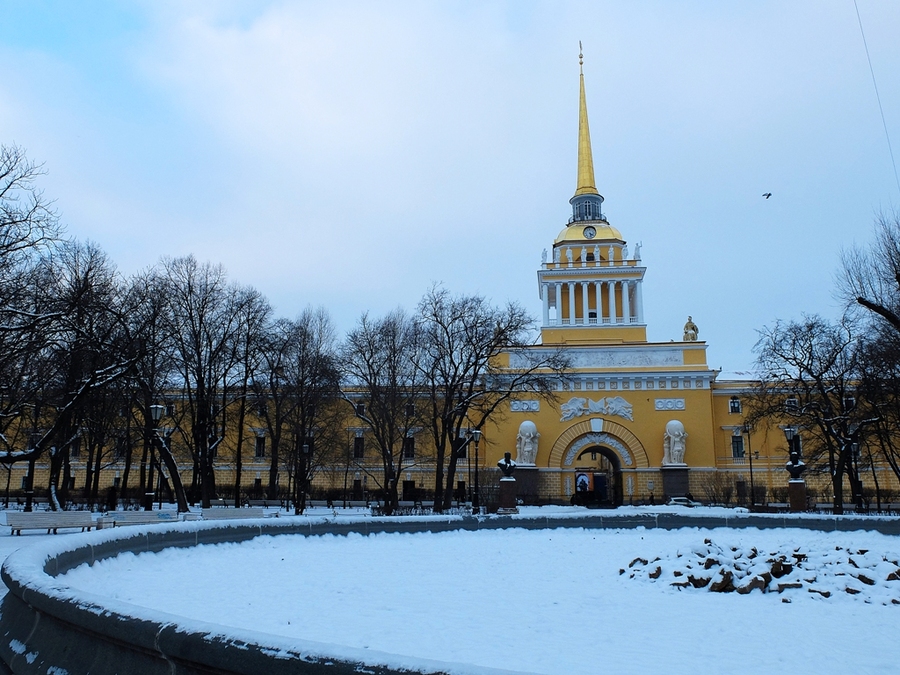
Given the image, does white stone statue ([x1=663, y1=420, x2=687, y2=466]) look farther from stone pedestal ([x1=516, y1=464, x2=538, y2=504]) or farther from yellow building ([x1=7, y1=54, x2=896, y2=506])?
stone pedestal ([x1=516, y1=464, x2=538, y2=504])

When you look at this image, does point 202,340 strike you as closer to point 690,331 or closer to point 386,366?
point 386,366

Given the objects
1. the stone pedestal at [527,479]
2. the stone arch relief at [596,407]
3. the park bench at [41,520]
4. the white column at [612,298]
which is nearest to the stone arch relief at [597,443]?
the stone arch relief at [596,407]

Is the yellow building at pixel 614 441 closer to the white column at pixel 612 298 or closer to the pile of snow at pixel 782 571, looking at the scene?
the white column at pixel 612 298

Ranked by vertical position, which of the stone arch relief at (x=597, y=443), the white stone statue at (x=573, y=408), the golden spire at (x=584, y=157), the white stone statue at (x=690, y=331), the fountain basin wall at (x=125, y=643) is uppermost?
the golden spire at (x=584, y=157)

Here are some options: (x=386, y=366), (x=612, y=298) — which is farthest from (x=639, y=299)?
(x=386, y=366)

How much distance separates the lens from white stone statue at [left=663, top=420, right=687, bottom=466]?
48125mm

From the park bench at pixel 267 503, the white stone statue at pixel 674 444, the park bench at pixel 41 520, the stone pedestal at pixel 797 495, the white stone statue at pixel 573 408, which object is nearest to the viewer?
the park bench at pixel 41 520

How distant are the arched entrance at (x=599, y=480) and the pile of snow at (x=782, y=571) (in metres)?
29.7

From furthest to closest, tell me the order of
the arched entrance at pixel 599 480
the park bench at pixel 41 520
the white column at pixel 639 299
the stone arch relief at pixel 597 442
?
the white column at pixel 639 299
the stone arch relief at pixel 597 442
the arched entrance at pixel 599 480
the park bench at pixel 41 520

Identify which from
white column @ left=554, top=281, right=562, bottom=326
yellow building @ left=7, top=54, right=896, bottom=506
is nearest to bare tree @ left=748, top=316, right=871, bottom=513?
yellow building @ left=7, top=54, right=896, bottom=506

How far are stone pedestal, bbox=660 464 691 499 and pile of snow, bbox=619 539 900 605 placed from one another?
3508 cm

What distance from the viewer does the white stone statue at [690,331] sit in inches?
2069

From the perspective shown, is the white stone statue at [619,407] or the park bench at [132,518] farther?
the white stone statue at [619,407]

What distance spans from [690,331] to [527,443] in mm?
14227
